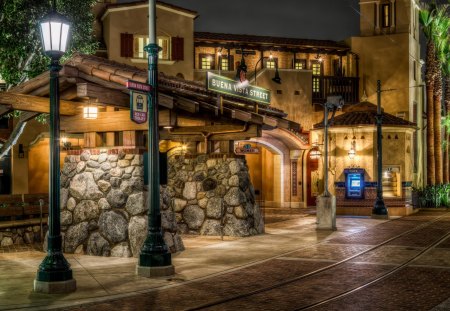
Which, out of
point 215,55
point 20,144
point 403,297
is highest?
point 215,55

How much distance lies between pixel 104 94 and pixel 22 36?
5631mm

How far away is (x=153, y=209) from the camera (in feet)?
42.4

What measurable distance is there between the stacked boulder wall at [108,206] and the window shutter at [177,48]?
62.1ft

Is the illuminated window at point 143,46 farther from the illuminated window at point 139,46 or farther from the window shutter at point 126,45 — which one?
the window shutter at point 126,45

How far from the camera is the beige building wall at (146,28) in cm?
3394

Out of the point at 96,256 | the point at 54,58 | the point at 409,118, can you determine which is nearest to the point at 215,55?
the point at 409,118

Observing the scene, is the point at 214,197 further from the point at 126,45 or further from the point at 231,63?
the point at 231,63

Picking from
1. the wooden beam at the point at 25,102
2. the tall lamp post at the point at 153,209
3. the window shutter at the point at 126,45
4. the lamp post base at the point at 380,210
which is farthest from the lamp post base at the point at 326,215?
the window shutter at the point at 126,45

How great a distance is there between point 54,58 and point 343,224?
637 inches

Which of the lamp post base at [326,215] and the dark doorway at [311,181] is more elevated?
the dark doorway at [311,181]

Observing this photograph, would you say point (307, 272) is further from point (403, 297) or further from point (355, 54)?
point (355, 54)

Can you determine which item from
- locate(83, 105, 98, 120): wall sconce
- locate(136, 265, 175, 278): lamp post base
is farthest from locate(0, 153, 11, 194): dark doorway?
locate(136, 265, 175, 278): lamp post base

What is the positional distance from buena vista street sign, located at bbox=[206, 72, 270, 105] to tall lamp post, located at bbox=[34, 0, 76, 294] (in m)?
5.57

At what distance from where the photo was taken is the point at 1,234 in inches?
700
